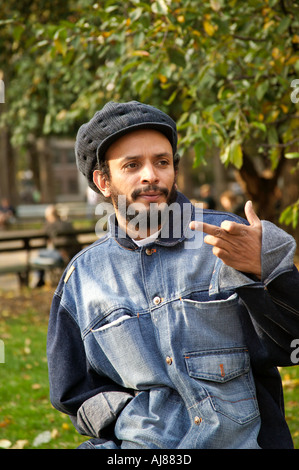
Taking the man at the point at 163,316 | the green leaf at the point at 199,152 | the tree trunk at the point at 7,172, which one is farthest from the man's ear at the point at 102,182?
the tree trunk at the point at 7,172

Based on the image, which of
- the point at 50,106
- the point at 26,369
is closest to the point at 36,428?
the point at 26,369

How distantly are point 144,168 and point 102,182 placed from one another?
246 mm

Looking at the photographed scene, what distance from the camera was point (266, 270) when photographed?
1779mm

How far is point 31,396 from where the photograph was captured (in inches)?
225

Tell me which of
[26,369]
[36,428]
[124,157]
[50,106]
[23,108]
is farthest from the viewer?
[23,108]

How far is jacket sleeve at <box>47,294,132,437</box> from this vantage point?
2.07 metres

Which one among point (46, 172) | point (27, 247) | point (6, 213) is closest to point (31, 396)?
point (27, 247)

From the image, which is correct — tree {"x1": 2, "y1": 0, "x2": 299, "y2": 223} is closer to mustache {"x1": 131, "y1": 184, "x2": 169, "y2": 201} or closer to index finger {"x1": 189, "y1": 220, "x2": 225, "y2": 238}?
mustache {"x1": 131, "y1": 184, "x2": 169, "y2": 201}

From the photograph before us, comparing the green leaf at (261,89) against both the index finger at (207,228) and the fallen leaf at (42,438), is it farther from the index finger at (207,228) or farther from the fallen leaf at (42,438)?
the fallen leaf at (42,438)

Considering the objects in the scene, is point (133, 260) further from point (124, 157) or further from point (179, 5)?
point (179, 5)

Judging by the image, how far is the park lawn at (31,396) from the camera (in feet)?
15.5

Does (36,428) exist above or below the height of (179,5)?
below

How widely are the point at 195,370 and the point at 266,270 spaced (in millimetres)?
426

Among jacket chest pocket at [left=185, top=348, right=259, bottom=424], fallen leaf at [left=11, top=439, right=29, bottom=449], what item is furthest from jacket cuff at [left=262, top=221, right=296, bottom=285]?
fallen leaf at [left=11, top=439, right=29, bottom=449]
